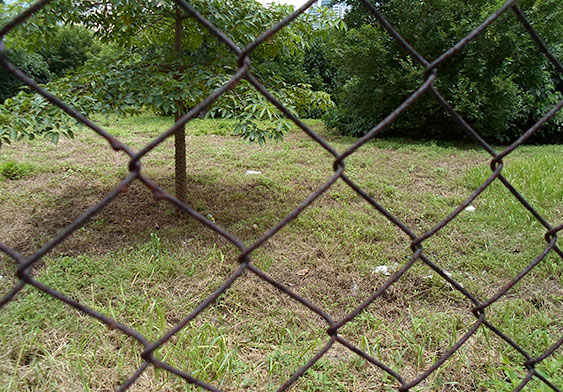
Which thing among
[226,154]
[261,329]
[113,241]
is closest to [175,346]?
[261,329]

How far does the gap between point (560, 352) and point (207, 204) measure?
237 cm

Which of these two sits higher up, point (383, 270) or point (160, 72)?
point (160, 72)

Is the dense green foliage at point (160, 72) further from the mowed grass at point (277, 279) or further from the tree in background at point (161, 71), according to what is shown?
the mowed grass at point (277, 279)

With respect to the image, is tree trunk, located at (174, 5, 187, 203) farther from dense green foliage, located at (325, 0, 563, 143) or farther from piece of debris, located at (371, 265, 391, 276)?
dense green foliage, located at (325, 0, 563, 143)

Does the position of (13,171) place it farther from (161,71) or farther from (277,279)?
(277,279)

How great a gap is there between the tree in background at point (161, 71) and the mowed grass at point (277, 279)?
2.28ft

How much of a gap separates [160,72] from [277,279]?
4.67 feet

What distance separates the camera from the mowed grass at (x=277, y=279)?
4.67 feet

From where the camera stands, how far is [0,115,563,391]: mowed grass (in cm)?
142

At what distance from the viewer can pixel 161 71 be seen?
8.07 ft

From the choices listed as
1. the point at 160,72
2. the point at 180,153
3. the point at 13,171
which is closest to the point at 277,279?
the point at 180,153

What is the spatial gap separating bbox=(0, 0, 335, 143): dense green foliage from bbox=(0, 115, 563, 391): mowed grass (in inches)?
29.3

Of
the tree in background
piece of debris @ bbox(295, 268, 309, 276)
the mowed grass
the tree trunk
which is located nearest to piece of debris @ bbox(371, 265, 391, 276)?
the mowed grass

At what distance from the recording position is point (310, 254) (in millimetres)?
2334
